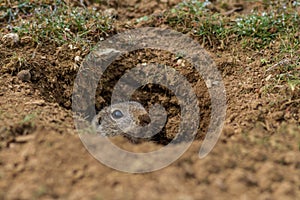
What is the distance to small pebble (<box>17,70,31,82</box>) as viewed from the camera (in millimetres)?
2977

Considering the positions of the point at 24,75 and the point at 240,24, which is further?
the point at 240,24

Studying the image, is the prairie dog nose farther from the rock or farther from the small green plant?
the rock

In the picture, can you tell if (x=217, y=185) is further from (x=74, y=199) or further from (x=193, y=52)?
(x=193, y=52)

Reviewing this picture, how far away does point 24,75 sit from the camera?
9.77ft

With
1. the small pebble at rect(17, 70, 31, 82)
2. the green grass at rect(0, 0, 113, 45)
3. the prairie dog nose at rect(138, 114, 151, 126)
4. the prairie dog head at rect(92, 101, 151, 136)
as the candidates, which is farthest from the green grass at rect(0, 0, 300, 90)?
the prairie dog nose at rect(138, 114, 151, 126)

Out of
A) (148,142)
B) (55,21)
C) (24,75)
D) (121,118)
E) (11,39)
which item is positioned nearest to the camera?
(148,142)

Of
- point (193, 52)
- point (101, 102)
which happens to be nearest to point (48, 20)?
point (101, 102)

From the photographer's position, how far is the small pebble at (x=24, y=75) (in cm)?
298

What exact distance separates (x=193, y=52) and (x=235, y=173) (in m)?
1.60

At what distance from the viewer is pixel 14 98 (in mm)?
2760

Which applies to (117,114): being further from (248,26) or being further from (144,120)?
(248,26)

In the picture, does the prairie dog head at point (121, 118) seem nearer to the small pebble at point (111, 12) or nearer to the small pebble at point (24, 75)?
the small pebble at point (24, 75)

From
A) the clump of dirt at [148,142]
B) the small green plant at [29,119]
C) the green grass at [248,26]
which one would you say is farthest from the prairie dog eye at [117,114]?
the green grass at [248,26]

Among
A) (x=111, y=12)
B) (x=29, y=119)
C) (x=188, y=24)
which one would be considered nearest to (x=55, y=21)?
(x=111, y=12)
